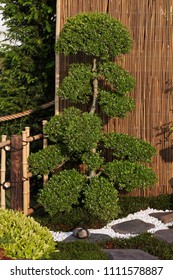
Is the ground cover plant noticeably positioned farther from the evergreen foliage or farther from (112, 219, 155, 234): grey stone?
the evergreen foliage

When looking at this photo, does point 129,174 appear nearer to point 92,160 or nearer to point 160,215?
point 92,160

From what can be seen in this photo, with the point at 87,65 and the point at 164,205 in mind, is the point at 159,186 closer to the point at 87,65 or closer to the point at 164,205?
the point at 164,205

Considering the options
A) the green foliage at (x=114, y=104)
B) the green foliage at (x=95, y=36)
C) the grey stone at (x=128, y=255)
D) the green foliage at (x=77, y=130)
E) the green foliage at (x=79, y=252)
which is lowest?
the grey stone at (x=128, y=255)

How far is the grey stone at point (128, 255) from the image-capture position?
5672mm

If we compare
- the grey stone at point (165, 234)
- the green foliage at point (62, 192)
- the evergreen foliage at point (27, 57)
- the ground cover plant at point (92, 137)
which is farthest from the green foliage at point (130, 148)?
the evergreen foliage at point (27, 57)

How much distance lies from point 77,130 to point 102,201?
88 centimetres

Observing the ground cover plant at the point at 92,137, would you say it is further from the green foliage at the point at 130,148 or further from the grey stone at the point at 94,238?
the grey stone at the point at 94,238

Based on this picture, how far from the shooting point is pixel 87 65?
7910mm

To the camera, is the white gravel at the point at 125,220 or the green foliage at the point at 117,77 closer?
the white gravel at the point at 125,220

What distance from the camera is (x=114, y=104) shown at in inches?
297

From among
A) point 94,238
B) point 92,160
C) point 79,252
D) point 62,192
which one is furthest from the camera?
point 92,160

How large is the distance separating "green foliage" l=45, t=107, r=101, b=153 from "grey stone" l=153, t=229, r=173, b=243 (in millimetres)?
1303

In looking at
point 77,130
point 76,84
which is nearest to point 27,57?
point 76,84

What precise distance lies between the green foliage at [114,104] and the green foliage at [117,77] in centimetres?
11
